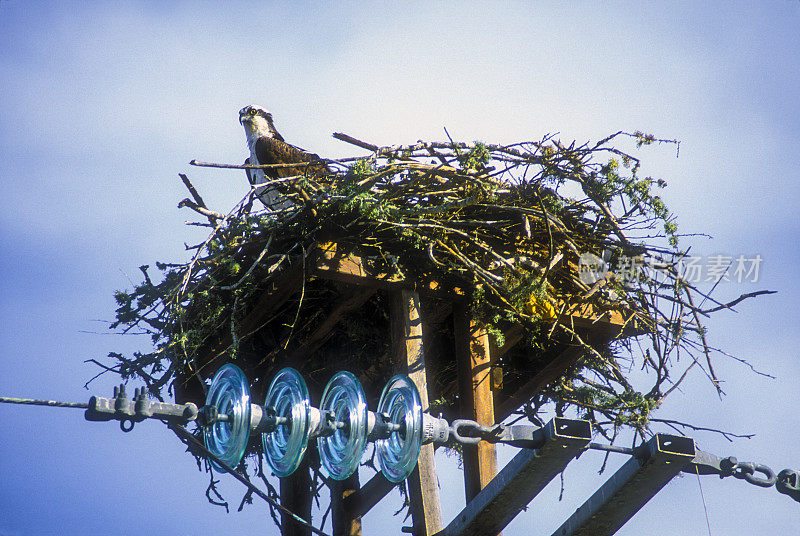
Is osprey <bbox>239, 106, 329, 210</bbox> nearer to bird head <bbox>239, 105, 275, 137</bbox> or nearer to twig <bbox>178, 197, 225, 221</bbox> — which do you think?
bird head <bbox>239, 105, 275, 137</bbox>

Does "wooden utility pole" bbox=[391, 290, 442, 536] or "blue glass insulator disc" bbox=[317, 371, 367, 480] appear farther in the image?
"wooden utility pole" bbox=[391, 290, 442, 536]

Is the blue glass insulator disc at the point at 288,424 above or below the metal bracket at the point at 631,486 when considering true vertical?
above

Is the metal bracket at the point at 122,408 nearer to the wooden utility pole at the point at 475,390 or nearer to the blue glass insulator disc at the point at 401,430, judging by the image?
the blue glass insulator disc at the point at 401,430

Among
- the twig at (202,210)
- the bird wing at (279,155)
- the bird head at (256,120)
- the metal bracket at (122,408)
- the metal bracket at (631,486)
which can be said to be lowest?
the metal bracket at (631,486)

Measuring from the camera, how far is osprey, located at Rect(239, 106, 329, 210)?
22.1 feet

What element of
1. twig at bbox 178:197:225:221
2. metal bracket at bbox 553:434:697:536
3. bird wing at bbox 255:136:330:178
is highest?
bird wing at bbox 255:136:330:178

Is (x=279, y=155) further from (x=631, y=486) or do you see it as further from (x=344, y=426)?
(x=631, y=486)

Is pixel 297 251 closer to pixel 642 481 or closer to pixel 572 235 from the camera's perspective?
pixel 572 235

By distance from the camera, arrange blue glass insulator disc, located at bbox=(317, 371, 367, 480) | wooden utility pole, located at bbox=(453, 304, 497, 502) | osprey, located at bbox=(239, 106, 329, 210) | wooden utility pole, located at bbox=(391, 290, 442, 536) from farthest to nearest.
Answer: osprey, located at bbox=(239, 106, 329, 210) → wooden utility pole, located at bbox=(453, 304, 497, 502) → wooden utility pole, located at bbox=(391, 290, 442, 536) → blue glass insulator disc, located at bbox=(317, 371, 367, 480)

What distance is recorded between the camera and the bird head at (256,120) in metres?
7.81

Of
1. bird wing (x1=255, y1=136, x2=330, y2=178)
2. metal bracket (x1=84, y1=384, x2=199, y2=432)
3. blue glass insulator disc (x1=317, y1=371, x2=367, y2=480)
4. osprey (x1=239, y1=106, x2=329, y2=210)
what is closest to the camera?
metal bracket (x1=84, y1=384, x2=199, y2=432)

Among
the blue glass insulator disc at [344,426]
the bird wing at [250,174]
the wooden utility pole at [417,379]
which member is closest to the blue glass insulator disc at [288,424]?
the blue glass insulator disc at [344,426]

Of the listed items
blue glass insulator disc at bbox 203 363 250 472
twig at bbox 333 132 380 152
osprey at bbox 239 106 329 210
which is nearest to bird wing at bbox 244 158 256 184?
osprey at bbox 239 106 329 210

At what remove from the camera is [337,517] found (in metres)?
6.10
